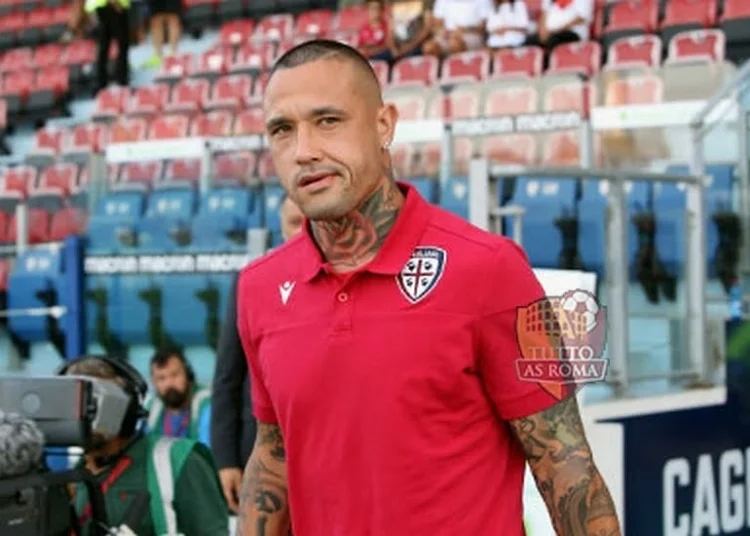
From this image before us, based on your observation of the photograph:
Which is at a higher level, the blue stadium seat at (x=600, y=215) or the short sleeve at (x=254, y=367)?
the blue stadium seat at (x=600, y=215)

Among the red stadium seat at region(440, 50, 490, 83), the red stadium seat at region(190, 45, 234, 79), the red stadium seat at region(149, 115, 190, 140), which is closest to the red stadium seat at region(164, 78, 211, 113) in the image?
the red stadium seat at region(190, 45, 234, 79)

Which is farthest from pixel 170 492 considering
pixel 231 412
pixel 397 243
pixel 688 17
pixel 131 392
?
pixel 688 17

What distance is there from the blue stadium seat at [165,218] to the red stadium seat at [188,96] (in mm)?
4584

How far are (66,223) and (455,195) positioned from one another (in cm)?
301

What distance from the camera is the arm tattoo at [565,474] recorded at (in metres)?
1.92

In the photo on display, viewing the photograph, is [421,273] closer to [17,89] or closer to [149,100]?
[149,100]

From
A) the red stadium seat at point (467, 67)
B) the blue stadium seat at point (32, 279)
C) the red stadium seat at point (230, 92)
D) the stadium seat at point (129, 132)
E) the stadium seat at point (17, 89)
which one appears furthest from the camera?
the stadium seat at point (17, 89)

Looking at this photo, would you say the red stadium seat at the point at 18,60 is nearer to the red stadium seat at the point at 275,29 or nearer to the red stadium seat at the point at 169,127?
the red stadium seat at the point at 275,29

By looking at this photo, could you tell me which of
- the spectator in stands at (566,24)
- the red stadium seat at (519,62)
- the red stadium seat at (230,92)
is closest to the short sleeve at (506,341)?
the red stadium seat at (519,62)

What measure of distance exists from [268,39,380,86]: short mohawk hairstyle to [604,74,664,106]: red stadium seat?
6.66 metres

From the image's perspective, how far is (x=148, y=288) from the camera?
8.11 metres

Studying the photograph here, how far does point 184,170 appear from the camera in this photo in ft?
33.1

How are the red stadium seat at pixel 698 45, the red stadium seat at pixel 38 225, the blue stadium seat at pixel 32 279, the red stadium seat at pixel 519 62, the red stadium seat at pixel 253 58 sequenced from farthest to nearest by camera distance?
1. the red stadium seat at pixel 253 58
2. the red stadium seat at pixel 519 62
3. the red stadium seat at pixel 698 45
4. the red stadium seat at pixel 38 225
5. the blue stadium seat at pixel 32 279

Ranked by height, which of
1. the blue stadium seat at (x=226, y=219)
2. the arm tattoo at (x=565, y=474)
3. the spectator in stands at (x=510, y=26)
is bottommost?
the arm tattoo at (x=565, y=474)
